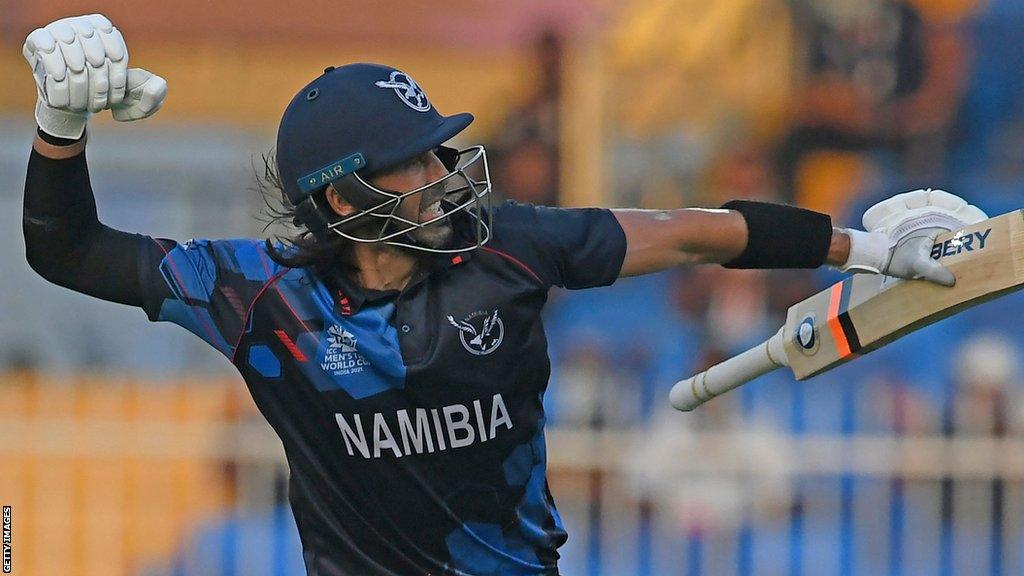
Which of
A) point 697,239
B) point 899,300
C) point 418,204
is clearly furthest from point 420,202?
point 899,300

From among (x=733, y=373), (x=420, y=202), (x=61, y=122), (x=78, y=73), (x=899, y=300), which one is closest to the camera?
(x=78, y=73)

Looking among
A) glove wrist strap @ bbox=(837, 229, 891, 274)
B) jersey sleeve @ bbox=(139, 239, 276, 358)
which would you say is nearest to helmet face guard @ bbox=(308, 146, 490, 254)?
jersey sleeve @ bbox=(139, 239, 276, 358)

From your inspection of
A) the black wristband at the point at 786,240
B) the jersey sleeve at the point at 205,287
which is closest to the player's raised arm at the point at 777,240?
the black wristband at the point at 786,240

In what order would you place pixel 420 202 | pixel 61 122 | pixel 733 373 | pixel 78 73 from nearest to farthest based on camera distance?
pixel 78 73 → pixel 61 122 → pixel 420 202 → pixel 733 373

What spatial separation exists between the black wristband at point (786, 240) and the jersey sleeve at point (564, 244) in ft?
0.88

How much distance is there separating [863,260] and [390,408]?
3.27 ft

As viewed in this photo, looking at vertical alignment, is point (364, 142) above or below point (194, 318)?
above

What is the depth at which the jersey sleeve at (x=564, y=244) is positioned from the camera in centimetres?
314

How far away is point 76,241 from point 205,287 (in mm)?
264

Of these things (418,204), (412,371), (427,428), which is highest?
(418,204)

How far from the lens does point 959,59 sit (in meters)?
8.35

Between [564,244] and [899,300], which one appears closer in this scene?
[564,244]

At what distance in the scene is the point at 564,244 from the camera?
3.14m

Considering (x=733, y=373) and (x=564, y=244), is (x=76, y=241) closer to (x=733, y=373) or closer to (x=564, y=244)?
(x=564, y=244)
